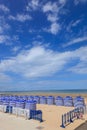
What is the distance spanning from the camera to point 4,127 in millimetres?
15875

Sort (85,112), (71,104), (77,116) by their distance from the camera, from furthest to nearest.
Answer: (71,104) → (85,112) → (77,116)

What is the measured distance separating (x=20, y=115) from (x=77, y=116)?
6.05 meters

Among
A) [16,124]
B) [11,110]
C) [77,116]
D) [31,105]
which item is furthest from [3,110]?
[77,116]

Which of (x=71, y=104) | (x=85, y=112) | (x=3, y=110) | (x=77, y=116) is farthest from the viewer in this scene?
(x=71, y=104)

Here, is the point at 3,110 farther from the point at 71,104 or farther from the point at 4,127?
the point at 71,104

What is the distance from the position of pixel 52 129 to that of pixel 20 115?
6.06 metres

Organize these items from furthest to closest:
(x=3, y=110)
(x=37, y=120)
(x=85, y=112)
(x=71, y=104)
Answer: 1. (x=71, y=104)
2. (x=3, y=110)
3. (x=85, y=112)
4. (x=37, y=120)

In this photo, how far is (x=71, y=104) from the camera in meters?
31.4

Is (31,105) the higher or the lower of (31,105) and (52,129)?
the higher

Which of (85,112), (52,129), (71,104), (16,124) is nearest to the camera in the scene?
(52,129)

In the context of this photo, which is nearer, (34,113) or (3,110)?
(34,113)

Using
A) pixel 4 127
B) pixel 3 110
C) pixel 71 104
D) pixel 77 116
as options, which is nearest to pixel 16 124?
pixel 4 127

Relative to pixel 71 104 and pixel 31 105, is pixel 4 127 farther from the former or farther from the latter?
pixel 71 104

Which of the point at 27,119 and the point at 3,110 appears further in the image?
the point at 3,110
